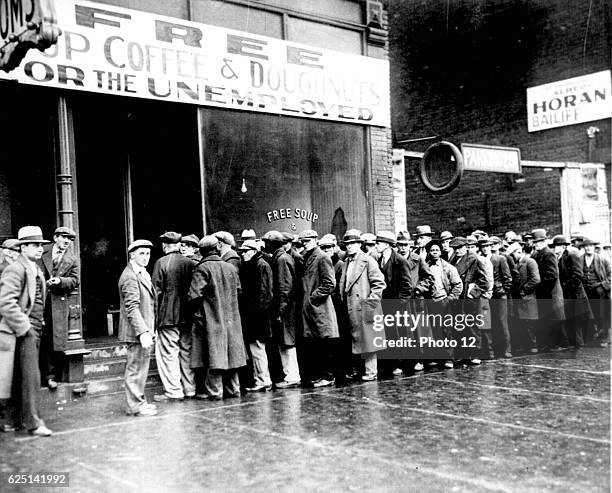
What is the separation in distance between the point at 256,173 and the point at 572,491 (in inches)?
311

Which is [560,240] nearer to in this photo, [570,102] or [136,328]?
[570,102]

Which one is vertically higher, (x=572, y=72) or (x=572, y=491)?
(x=572, y=72)

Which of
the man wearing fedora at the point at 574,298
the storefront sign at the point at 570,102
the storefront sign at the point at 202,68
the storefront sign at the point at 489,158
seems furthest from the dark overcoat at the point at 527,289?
the storefront sign at the point at 570,102

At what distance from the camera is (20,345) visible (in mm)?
6922

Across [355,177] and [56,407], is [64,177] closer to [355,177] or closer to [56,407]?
[56,407]

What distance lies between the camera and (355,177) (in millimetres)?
13234

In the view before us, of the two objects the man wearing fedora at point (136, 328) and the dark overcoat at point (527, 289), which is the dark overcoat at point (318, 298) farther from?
the dark overcoat at point (527, 289)

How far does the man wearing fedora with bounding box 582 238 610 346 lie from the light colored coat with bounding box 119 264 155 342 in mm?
9148

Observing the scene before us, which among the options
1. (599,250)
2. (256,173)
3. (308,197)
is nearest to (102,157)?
(256,173)

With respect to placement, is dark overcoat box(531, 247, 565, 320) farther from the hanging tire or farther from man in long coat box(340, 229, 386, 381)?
man in long coat box(340, 229, 386, 381)

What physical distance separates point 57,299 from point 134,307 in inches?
61.6

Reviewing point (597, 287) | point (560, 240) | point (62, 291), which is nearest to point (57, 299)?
point (62, 291)

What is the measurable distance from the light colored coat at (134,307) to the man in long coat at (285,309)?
1896 millimetres

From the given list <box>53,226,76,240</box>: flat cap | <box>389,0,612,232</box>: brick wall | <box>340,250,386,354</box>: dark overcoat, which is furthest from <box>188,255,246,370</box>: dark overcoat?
<box>389,0,612,232</box>: brick wall
